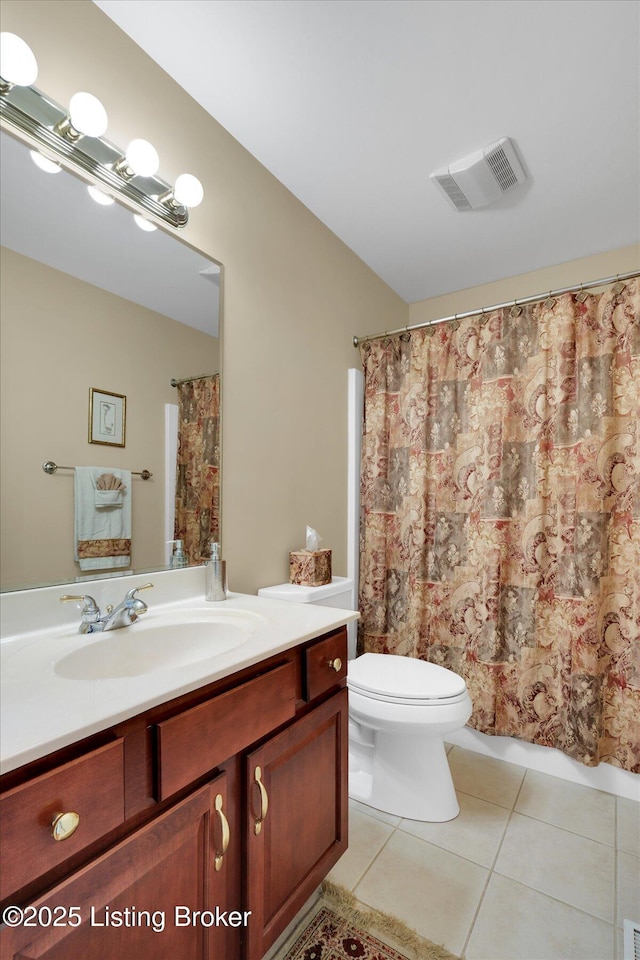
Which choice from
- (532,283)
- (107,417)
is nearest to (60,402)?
(107,417)

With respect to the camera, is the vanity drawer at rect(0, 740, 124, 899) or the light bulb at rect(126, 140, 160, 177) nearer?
the vanity drawer at rect(0, 740, 124, 899)

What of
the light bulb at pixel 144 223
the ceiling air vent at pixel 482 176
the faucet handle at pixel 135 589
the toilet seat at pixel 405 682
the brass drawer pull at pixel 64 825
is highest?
the ceiling air vent at pixel 482 176

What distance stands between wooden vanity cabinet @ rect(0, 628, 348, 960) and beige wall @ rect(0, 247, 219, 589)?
57 centimetres

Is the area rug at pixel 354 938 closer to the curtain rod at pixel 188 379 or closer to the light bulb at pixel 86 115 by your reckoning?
the curtain rod at pixel 188 379

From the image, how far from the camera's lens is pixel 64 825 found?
61cm

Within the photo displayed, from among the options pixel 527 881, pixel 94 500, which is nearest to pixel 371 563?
pixel 527 881

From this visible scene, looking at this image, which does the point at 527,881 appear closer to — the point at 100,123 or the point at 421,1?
the point at 100,123

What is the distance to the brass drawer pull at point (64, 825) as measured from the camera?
60 centimetres

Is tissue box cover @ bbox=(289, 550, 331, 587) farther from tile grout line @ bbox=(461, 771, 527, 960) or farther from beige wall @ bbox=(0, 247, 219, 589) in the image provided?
tile grout line @ bbox=(461, 771, 527, 960)

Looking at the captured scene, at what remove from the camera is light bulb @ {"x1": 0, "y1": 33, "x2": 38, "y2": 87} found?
947mm

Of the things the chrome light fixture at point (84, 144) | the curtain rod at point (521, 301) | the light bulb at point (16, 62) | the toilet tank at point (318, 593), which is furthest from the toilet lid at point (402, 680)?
the light bulb at point (16, 62)

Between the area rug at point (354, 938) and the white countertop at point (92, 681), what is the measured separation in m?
0.82

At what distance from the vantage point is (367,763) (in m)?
1.84

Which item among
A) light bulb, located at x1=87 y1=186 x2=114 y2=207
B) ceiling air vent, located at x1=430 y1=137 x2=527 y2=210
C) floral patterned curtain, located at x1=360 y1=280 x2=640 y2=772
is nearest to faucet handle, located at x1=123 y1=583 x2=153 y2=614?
light bulb, located at x1=87 y1=186 x2=114 y2=207
